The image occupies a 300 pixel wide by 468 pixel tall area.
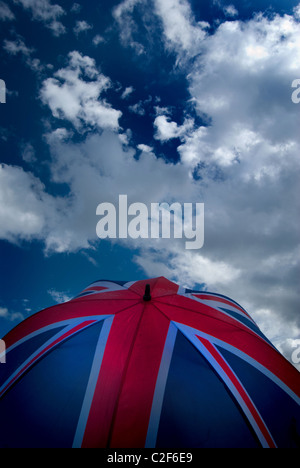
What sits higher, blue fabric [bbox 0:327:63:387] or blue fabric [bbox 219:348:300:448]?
blue fabric [bbox 0:327:63:387]

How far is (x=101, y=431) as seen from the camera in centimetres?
234

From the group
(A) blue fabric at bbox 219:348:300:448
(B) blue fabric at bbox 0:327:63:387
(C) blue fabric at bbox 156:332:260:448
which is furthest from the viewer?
(B) blue fabric at bbox 0:327:63:387

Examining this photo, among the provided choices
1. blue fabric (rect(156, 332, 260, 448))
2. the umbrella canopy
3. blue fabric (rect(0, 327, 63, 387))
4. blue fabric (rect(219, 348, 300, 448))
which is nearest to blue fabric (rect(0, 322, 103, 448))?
the umbrella canopy

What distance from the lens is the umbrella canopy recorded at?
239 cm

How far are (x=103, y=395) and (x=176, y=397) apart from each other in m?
0.75

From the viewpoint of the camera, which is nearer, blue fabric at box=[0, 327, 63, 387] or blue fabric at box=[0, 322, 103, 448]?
blue fabric at box=[0, 322, 103, 448]

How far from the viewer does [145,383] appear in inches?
101

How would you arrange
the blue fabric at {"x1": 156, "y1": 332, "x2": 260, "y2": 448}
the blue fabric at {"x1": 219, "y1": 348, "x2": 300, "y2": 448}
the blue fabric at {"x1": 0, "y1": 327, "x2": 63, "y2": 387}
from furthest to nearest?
the blue fabric at {"x1": 0, "y1": 327, "x2": 63, "y2": 387} → the blue fabric at {"x1": 219, "y1": 348, "x2": 300, "y2": 448} → the blue fabric at {"x1": 156, "y1": 332, "x2": 260, "y2": 448}

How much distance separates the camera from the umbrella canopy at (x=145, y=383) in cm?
239

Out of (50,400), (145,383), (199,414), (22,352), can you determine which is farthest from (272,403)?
(22,352)

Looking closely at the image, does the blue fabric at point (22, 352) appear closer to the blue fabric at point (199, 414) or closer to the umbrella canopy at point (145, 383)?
the umbrella canopy at point (145, 383)

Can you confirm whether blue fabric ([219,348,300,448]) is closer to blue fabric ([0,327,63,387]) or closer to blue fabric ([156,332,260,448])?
blue fabric ([156,332,260,448])

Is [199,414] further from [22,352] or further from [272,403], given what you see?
[22,352]
